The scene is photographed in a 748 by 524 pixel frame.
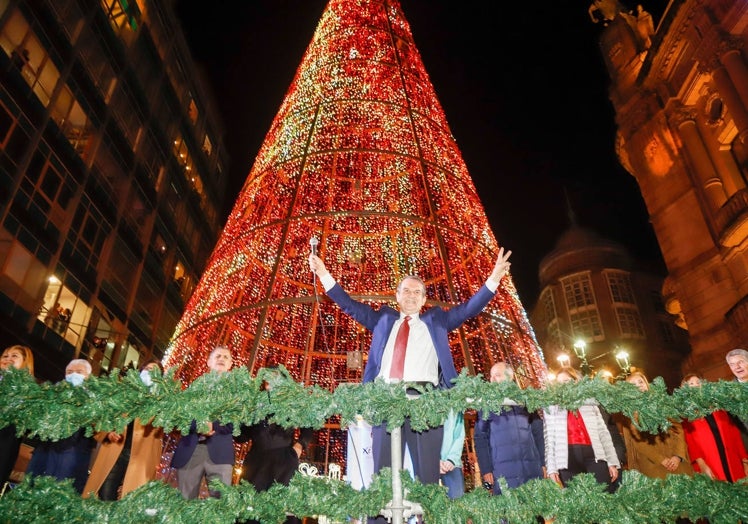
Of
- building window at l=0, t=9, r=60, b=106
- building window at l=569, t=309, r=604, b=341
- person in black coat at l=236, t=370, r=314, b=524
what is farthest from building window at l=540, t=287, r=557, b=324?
person in black coat at l=236, t=370, r=314, b=524

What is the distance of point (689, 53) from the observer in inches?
780

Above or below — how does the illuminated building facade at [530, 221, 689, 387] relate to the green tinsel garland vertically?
above

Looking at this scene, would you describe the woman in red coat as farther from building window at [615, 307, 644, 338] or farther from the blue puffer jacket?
building window at [615, 307, 644, 338]

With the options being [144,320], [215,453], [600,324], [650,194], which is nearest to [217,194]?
[144,320]

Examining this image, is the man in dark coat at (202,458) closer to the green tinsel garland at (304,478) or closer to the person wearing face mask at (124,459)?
the person wearing face mask at (124,459)

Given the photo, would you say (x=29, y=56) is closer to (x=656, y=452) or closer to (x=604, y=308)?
(x=656, y=452)

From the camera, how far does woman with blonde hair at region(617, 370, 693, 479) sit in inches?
190

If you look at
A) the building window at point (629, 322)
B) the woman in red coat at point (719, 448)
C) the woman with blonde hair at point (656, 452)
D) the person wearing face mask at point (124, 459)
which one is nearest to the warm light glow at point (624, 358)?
the woman with blonde hair at point (656, 452)

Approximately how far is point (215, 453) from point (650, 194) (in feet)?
75.4

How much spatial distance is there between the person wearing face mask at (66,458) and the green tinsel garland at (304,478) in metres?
1.89

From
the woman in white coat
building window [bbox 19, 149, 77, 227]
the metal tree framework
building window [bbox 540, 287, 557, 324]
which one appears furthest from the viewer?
building window [bbox 540, 287, 557, 324]

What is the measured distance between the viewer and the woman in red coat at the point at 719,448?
4453mm

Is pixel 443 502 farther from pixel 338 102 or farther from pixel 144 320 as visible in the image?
pixel 144 320

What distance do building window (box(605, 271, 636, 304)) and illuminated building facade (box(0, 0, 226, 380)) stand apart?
29.7m
